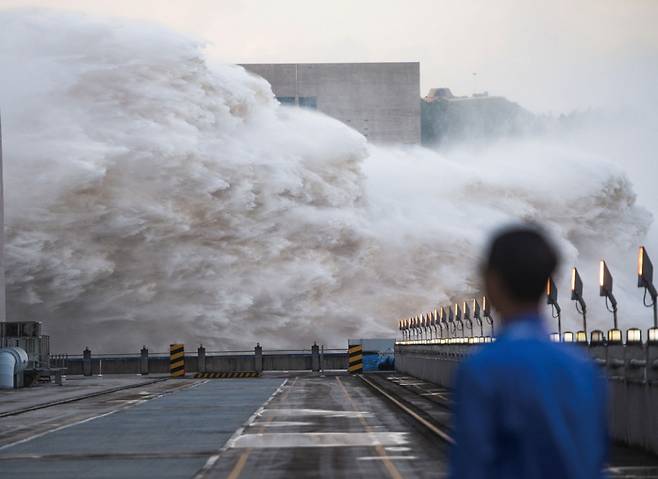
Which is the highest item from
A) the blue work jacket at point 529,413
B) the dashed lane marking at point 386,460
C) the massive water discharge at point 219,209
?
the massive water discharge at point 219,209

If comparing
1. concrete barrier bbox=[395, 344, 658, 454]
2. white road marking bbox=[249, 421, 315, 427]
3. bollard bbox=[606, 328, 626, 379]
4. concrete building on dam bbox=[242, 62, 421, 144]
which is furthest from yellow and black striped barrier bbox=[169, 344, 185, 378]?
bollard bbox=[606, 328, 626, 379]

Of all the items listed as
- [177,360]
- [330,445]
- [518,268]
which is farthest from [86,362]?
[518,268]

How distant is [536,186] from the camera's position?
8875 cm

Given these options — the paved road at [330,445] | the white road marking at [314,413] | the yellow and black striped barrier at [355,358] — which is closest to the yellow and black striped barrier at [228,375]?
the yellow and black striped barrier at [355,358]

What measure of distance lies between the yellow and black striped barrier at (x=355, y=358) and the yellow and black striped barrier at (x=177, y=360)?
843cm

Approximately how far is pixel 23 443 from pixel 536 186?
220 feet

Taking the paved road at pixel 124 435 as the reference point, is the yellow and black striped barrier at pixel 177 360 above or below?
above

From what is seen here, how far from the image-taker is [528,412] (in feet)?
13.5

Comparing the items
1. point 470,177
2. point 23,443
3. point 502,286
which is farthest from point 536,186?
point 502,286

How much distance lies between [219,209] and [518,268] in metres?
68.2

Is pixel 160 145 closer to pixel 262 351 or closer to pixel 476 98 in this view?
pixel 262 351

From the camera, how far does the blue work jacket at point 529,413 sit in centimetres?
411

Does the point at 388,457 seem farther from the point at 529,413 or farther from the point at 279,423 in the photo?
the point at 529,413

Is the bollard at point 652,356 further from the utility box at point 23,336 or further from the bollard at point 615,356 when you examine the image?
the utility box at point 23,336
